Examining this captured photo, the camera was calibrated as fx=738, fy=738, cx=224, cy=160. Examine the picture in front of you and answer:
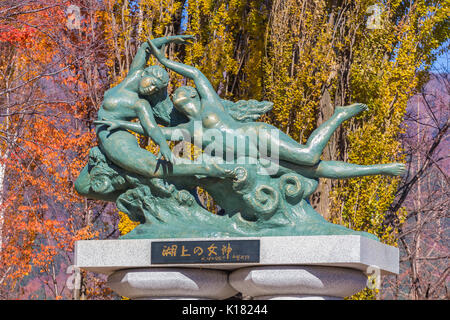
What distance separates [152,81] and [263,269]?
6.42 feet

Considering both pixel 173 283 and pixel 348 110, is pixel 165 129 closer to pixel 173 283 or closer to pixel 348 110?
pixel 173 283

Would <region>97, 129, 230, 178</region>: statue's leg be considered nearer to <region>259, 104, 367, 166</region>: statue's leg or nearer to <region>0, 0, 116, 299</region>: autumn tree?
<region>259, 104, 367, 166</region>: statue's leg

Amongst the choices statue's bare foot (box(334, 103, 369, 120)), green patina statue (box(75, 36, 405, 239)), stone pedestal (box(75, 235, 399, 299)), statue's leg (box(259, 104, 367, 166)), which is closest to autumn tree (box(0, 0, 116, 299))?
green patina statue (box(75, 36, 405, 239))

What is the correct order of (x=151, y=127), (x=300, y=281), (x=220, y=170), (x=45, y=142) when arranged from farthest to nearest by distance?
(x=45, y=142)
(x=151, y=127)
(x=220, y=170)
(x=300, y=281)

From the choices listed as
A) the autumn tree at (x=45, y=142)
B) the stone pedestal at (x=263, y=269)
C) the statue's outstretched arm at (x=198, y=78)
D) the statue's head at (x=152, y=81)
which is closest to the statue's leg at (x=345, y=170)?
the stone pedestal at (x=263, y=269)

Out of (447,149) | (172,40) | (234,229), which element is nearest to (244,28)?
(172,40)

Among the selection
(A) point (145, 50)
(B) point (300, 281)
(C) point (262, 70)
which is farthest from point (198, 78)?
(C) point (262, 70)

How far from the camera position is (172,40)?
6.90m

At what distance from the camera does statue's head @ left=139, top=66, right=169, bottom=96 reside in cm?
660

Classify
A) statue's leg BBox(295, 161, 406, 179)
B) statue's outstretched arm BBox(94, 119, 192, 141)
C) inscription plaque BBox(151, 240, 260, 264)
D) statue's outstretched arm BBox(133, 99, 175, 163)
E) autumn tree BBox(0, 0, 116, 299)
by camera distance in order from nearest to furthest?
inscription plaque BBox(151, 240, 260, 264)
statue's outstretched arm BBox(133, 99, 175, 163)
statue's leg BBox(295, 161, 406, 179)
statue's outstretched arm BBox(94, 119, 192, 141)
autumn tree BBox(0, 0, 116, 299)

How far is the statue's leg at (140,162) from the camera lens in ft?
20.4

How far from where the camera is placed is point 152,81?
6.60 m

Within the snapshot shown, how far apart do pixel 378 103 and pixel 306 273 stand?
17.9 ft

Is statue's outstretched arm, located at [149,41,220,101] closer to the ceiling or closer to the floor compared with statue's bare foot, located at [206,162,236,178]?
closer to the ceiling
